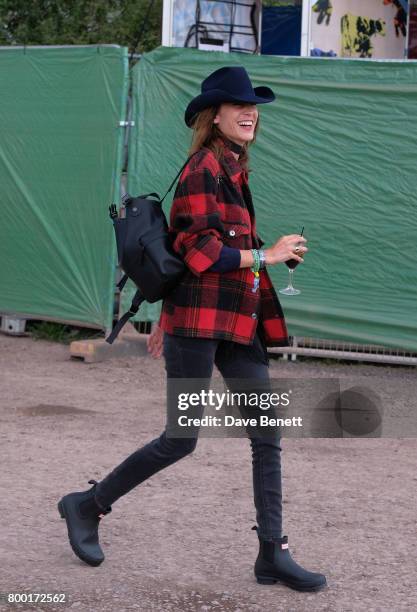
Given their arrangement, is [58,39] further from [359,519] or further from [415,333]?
[359,519]

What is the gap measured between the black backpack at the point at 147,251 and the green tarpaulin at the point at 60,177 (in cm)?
475

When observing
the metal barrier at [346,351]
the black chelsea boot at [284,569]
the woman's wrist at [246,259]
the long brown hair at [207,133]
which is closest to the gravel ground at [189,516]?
the black chelsea boot at [284,569]

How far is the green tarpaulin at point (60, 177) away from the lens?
9109 mm

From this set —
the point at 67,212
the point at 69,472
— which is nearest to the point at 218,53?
the point at 67,212

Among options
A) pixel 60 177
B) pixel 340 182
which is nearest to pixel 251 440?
pixel 340 182

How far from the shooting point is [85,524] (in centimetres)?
458

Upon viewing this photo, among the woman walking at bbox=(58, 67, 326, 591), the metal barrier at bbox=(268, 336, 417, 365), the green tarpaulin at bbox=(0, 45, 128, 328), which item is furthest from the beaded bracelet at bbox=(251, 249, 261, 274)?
the green tarpaulin at bbox=(0, 45, 128, 328)

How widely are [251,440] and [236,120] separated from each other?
1.19 metres

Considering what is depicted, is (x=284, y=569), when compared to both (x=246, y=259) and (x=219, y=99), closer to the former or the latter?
(x=246, y=259)

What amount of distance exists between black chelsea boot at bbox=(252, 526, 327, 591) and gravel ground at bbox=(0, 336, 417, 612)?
0.14 feet

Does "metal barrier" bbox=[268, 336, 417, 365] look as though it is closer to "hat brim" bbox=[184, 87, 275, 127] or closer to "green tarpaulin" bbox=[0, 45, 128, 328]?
"green tarpaulin" bbox=[0, 45, 128, 328]

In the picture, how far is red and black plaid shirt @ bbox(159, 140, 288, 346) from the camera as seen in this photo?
13.8ft

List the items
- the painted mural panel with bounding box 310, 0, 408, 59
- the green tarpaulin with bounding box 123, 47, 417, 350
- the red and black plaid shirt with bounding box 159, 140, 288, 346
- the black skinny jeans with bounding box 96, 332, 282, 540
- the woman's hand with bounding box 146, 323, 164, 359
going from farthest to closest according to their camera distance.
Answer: the painted mural panel with bounding box 310, 0, 408, 59, the green tarpaulin with bounding box 123, 47, 417, 350, the woman's hand with bounding box 146, 323, 164, 359, the black skinny jeans with bounding box 96, 332, 282, 540, the red and black plaid shirt with bounding box 159, 140, 288, 346

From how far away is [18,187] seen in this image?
31.3 feet
